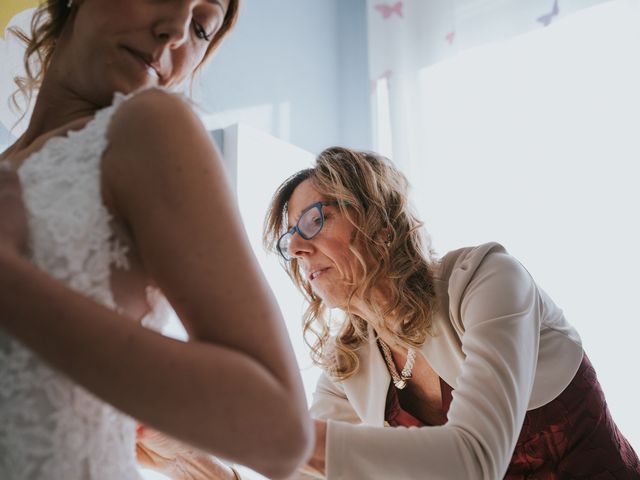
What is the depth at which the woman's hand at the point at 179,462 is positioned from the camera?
88cm

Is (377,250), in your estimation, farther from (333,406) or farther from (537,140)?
(537,140)

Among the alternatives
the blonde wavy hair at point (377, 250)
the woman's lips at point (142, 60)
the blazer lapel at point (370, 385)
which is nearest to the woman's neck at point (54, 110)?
the woman's lips at point (142, 60)

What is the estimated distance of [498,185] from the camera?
6.82 ft

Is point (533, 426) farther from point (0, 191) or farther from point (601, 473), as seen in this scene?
point (0, 191)

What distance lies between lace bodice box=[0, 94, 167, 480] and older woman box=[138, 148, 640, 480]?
1.71 feet

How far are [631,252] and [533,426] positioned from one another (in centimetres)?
98

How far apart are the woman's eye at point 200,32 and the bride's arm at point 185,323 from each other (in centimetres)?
20

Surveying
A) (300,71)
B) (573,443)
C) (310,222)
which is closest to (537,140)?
(300,71)

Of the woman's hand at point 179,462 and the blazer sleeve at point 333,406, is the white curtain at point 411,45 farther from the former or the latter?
the woman's hand at point 179,462

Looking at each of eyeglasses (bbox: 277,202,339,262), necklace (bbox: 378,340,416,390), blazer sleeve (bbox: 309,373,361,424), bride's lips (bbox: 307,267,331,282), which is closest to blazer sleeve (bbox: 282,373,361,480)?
blazer sleeve (bbox: 309,373,361,424)

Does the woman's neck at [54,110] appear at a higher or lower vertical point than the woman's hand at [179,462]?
higher

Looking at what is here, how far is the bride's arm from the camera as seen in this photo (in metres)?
0.30

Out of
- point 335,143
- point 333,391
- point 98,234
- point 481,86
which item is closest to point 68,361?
point 98,234

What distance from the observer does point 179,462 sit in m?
0.92
